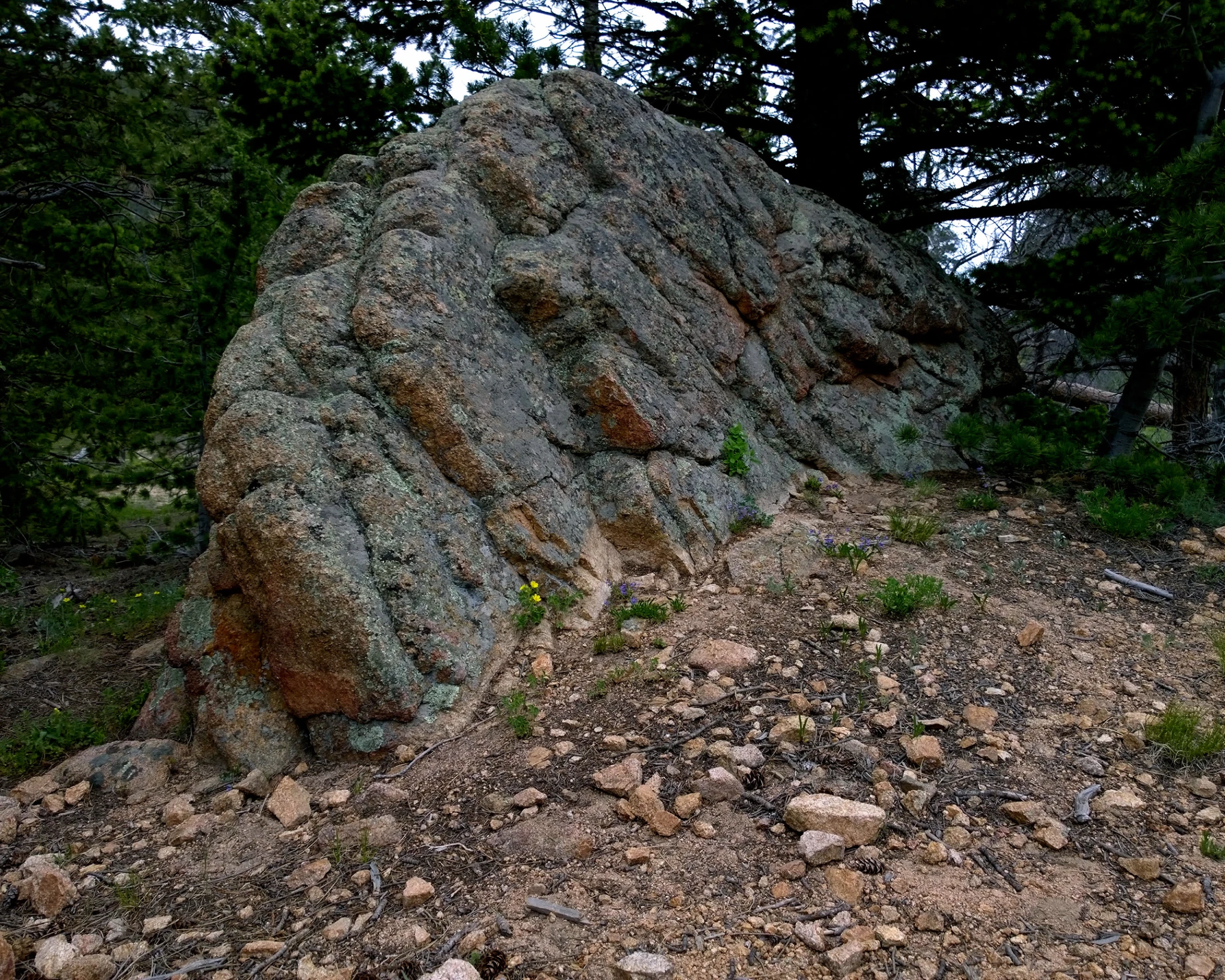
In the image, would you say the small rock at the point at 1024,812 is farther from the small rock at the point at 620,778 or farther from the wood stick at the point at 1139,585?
the wood stick at the point at 1139,585

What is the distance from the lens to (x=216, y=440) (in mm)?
4645

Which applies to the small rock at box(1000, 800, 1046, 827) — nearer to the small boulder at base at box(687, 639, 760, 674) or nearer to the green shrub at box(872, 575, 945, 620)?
the small boulder at base at box(687, 639, 760, 674)

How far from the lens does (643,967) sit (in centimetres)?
280

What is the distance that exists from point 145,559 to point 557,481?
619 cm

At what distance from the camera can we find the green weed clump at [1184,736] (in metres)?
3.77

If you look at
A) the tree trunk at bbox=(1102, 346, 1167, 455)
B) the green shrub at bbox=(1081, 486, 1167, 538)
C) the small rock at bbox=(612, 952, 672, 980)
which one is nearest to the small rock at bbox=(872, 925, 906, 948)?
the small rock at bbox=(612, 952, 672, 980)

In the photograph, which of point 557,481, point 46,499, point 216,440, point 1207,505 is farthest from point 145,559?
point 1207,505

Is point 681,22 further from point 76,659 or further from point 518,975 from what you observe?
point 518,975

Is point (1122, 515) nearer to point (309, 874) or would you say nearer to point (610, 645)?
point (610, 645)

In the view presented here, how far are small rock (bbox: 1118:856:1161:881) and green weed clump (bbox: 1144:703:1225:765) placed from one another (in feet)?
2.63

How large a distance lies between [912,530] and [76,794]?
5.21m

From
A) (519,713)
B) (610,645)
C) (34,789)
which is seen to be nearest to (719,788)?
(519,713)

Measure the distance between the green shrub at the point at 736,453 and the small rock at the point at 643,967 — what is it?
150 inches

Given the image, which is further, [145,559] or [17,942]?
[145,559]
